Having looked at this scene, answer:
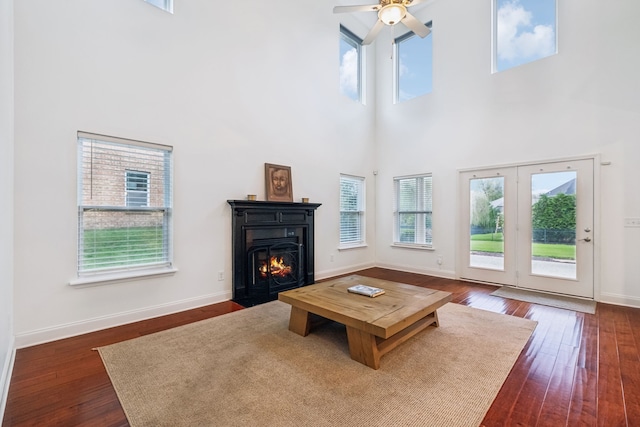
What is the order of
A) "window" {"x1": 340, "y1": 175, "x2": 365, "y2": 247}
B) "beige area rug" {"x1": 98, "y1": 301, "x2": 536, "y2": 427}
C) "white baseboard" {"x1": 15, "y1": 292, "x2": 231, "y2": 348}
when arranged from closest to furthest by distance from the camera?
"beige area rug" {"x1": 98, "y1": 301, "x2": 536, "y2": 427} < "white baseboard" {"x1": 15, "y1": 292, "x2": 231, "y2": 348} < "window" {"x1": 340, "y1": 175, "x2": 365, "y2": 247}

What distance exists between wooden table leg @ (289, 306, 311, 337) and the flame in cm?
150

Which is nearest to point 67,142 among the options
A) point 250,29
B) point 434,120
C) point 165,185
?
point 165,185

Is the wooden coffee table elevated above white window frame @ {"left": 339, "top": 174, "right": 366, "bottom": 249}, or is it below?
below

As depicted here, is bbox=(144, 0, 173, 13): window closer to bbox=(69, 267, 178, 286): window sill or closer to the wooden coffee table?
bbox=(69, 267, 178, 286): window sill

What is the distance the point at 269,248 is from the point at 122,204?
1972 millimetres

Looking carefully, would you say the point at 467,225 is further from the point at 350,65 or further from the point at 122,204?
the point at 122,204

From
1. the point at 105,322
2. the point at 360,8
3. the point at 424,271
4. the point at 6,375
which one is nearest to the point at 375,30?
the point at 360,8

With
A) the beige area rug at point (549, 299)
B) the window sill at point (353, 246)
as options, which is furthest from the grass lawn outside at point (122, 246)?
the beige area rug at point (549, 299)

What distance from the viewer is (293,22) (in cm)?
488

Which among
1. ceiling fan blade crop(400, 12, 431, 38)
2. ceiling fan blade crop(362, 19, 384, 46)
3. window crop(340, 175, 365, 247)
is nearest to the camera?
ceiling fan blade crop(400, 12, 431, 38)

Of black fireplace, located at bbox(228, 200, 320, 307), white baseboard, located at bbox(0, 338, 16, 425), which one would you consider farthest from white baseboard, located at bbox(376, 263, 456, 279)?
white baseboard, located at bbox(0, 338, 16, 425)

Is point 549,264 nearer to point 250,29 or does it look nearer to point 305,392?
point 305,392

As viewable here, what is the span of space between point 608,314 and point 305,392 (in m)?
3.94

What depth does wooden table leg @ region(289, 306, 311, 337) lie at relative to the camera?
282 centimetres
